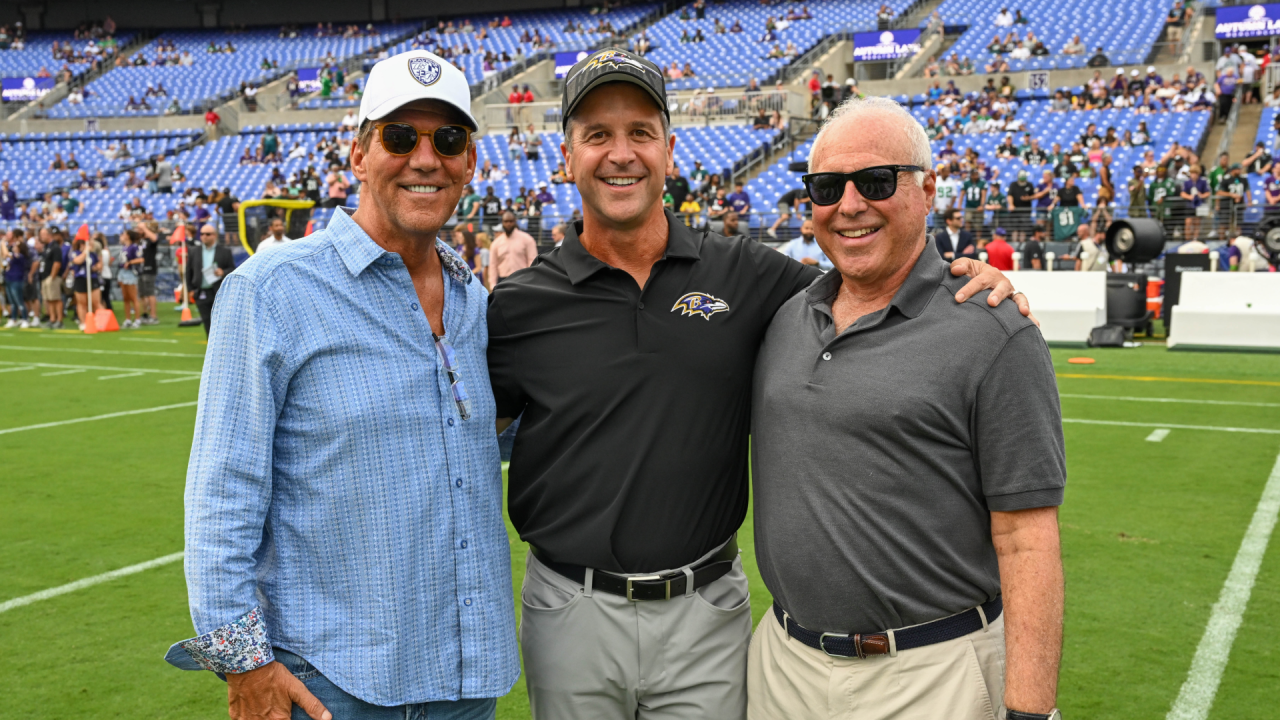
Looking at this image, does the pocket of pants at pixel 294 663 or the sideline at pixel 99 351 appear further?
the sideline at pixel 99 351

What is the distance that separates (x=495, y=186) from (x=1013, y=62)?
16816 millimetres

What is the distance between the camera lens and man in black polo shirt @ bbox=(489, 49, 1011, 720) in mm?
2576

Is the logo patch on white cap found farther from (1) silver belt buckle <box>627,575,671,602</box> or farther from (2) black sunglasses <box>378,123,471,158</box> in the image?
(1) silver belt buckle <box>627,575,671,602</box>

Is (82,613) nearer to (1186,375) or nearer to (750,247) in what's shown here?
(750,247)

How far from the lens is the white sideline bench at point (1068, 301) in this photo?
1498 cm

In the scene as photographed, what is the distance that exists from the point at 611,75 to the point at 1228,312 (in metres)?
14.1

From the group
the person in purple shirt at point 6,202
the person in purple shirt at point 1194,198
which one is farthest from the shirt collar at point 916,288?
the person in purple shirt at point 6,202

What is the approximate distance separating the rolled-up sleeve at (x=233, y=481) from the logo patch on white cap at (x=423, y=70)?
0.60 m

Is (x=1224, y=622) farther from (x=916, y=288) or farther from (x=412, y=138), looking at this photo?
(x=412, y=138)

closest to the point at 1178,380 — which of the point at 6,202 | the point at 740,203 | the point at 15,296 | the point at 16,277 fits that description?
the point at 740,203

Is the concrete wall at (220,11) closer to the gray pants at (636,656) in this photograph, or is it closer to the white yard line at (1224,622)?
the white yard line at (1224,622)

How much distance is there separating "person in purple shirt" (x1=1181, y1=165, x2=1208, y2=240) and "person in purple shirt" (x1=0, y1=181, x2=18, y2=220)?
35104 mm

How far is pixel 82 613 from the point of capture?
5.13 meters

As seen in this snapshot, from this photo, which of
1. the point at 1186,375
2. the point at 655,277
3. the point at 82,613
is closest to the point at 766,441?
the point at 655,277
